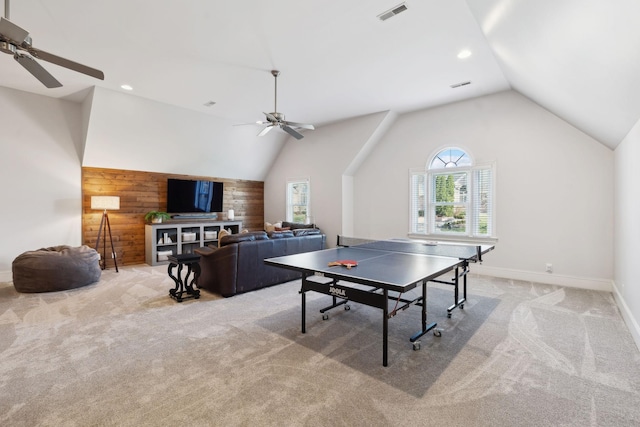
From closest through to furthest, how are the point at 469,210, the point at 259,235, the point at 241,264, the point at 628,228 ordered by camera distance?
the point at 628,228 < the point at 241,264 < the point at 259,235 < the point at 469,210

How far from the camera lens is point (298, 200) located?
887 centimetres

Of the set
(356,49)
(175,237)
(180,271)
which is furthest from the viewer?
(175,237)

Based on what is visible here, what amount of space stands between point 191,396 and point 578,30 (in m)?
4.04

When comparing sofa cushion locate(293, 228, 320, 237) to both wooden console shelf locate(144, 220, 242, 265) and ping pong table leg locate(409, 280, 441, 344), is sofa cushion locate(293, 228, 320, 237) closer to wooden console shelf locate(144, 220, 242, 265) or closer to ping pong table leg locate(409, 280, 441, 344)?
ping pong table leg locate(409, 280, 441, 344)

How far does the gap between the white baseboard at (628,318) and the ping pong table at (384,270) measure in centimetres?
149

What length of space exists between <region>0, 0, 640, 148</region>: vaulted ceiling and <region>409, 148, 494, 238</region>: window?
4.53 feet

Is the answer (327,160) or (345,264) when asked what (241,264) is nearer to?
(345,264)

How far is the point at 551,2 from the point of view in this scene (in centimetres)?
236

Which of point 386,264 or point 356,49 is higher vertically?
point 356,49

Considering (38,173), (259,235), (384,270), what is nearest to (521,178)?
(384,270)

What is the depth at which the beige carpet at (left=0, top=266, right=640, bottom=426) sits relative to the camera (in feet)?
6.57

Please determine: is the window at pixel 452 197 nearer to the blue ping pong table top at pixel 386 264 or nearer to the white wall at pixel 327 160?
the white wall at pixel 327 160

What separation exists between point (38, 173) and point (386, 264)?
22.4 ft

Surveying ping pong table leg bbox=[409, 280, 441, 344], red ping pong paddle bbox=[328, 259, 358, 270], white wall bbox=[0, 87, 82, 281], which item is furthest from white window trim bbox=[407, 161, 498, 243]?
white wall bbox=[0, 87, 82, 281]
